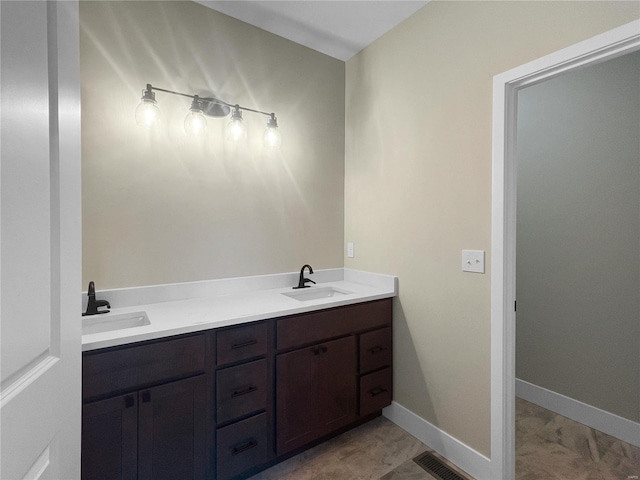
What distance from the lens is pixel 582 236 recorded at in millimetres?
2145

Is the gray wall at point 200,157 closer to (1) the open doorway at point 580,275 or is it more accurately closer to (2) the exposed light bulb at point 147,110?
(2) the exposed light bulb at point 147,110

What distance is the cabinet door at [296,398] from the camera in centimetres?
170

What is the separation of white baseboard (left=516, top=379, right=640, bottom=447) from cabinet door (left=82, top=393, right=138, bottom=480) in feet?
8.43

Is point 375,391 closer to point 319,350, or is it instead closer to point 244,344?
point 319,350

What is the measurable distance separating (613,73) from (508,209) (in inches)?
51.9

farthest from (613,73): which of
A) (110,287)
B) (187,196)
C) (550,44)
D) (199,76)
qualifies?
(110,287)

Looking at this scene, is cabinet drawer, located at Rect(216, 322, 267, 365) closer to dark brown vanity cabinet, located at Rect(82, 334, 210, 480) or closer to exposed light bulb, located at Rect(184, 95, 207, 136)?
dark brown vanity cabinet, located at Rect(82, 334, 210, 480)

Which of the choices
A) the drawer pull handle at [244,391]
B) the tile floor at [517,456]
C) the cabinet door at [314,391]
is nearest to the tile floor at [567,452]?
the tile floor at [517,456]

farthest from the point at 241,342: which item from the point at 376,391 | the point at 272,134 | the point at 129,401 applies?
the point at 272,134

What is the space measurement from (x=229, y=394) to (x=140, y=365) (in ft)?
1.42

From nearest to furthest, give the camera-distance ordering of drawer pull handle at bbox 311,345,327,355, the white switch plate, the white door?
1. the white door
2. the white switch plate
3. drawer pull handle at bbox 311,345,327,355

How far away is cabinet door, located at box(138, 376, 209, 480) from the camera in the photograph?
1.34 meters

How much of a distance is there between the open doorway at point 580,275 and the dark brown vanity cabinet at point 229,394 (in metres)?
1.06

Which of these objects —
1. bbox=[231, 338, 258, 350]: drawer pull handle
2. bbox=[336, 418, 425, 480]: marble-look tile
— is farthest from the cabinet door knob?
bbox=[336, 418, 425, 480]: marble-look tile
